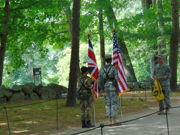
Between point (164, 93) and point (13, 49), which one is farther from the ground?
point (13, 49)

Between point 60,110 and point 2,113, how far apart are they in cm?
252

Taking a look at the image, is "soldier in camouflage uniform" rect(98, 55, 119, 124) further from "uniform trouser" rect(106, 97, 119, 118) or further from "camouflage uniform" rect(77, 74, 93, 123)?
"camouflage uniform" rect(77, 74, 93, 123)

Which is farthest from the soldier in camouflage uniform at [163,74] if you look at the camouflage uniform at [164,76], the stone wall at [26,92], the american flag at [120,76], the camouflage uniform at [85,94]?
the stone wall at [26,92]

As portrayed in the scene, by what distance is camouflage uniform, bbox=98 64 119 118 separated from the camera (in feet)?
35.1

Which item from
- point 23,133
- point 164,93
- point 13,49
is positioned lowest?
point 23,133

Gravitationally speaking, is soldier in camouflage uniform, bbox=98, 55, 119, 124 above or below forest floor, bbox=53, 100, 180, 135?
above

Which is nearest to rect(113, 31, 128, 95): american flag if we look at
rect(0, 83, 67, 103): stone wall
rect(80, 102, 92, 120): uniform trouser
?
rect(80, 102, 92, 120): uniform trouser

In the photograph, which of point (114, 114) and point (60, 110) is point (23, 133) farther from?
point (60, 110)

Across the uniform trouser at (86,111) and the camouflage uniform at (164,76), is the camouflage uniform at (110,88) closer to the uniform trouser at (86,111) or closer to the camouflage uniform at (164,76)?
the uniform trouser at (86,111)

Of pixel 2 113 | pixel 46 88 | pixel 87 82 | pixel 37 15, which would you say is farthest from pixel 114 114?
pixel 46 88

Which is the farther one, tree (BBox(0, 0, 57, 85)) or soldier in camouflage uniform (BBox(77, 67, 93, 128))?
tree (BBox(0, 0, 57, 85))

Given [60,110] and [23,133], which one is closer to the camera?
[23,133]

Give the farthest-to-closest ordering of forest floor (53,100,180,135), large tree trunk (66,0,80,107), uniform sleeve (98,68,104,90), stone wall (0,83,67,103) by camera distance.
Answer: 1. stone wall (0,83,67,103)
2. large tree trunk (66,0,80,107)
3. uniform sleeve (98,68,104,90)
4. forest floor (53,100,180,135)

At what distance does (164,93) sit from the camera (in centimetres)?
1272
